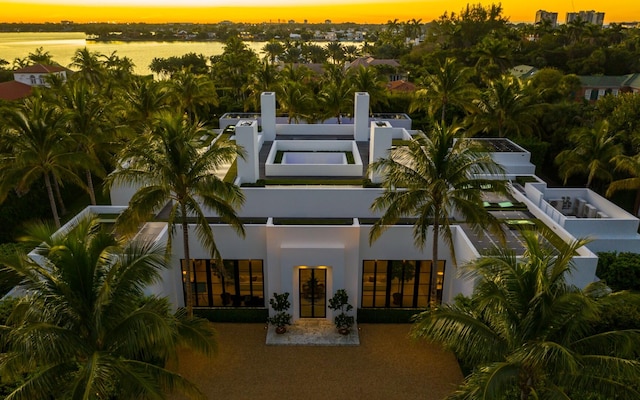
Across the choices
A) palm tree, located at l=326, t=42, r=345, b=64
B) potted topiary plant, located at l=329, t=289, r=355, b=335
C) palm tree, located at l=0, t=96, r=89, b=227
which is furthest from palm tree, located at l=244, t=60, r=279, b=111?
palm tree, located at l=326, t=42, r=345, b=64

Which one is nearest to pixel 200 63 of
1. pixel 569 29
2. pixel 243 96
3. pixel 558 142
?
pixel 243 96

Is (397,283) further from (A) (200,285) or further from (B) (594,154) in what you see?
(B) (594,154)

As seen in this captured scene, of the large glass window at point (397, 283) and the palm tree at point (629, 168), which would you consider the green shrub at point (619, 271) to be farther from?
the large glass window at point (397, 283)

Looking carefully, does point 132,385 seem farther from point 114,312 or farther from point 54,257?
point 54,257

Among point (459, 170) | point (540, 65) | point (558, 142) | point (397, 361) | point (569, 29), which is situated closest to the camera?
point (459, 170)

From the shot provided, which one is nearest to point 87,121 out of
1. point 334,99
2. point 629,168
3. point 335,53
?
point 334,99

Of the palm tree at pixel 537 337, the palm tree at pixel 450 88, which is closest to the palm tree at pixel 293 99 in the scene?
the palm tree at pixel 450 88
